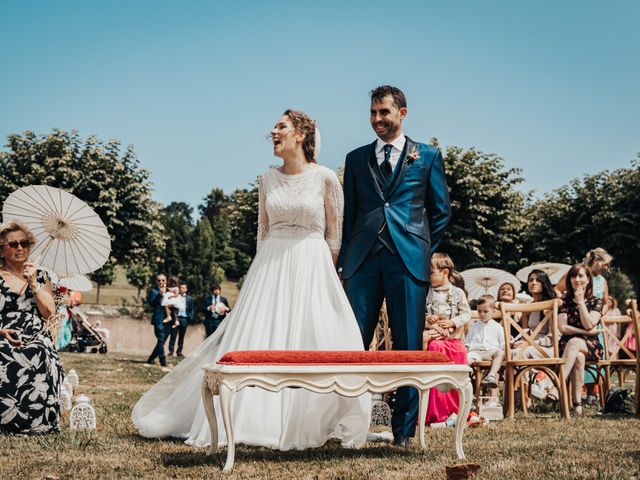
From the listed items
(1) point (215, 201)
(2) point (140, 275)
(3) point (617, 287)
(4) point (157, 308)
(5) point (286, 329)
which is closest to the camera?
(5) point (286, 329)

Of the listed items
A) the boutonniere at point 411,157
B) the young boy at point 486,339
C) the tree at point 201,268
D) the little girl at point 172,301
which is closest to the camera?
the boutonniere at point 411,157

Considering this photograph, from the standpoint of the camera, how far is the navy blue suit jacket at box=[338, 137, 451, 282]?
5.96m

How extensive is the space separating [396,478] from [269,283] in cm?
219

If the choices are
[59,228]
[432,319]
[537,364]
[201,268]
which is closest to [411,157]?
[432,319]

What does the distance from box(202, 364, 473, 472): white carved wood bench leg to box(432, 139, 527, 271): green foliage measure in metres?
28.2

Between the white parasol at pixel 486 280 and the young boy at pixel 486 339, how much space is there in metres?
8.59

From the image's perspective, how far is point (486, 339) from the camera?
1062 cm

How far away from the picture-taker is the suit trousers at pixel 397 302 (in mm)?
5926

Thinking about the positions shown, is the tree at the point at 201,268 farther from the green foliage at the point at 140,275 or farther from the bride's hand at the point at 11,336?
the bride's hand at the point at 11,336

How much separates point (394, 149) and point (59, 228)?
501 cm

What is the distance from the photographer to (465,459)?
5180 millimetres

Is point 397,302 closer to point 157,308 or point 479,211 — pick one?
point 157,308

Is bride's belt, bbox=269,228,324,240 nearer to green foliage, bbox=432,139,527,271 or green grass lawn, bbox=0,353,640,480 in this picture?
green grass lawn, bbox=0,353,640,480

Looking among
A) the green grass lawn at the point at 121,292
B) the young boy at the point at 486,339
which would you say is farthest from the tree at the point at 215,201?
the young boy at the point at 486,339
